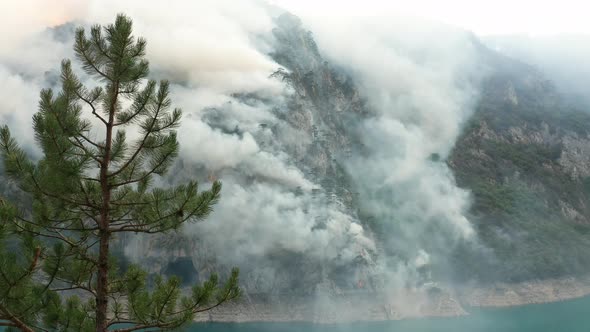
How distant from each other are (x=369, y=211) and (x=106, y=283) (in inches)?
2846

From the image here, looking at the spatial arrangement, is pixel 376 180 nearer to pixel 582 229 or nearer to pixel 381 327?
pixel 381 327

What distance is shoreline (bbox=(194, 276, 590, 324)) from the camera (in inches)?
2522

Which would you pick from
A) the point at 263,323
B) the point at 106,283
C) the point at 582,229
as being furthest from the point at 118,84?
the point at 582,229

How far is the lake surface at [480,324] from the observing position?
58.7 m

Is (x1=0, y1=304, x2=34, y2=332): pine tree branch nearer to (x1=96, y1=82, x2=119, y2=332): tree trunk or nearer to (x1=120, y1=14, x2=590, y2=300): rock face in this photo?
(x1=96, y1=82, x2=119, y2=332): tree trunk

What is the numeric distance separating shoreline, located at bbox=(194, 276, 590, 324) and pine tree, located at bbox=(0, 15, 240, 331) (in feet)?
171

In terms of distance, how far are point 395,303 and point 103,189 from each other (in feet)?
212

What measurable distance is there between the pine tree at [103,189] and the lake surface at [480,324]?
5300cm

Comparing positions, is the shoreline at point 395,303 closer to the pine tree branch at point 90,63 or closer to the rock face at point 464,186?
the rock face at point 464,186

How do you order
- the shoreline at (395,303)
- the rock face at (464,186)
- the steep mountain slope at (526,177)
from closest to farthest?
the shoreline at (395,303)
the rock face at (464,186)
the steep mountain slope at (526,177)

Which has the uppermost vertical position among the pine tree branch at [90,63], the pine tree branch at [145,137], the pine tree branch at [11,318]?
the pine tree branch at [90,63]

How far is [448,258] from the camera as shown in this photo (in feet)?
257

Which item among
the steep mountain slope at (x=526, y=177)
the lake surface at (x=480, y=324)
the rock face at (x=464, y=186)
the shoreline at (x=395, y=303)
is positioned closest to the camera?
the lake surface at (x=480, y=324)

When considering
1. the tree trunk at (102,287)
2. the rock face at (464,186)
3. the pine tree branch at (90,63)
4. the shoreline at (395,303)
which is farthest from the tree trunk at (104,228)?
the rock face at (464,186)
